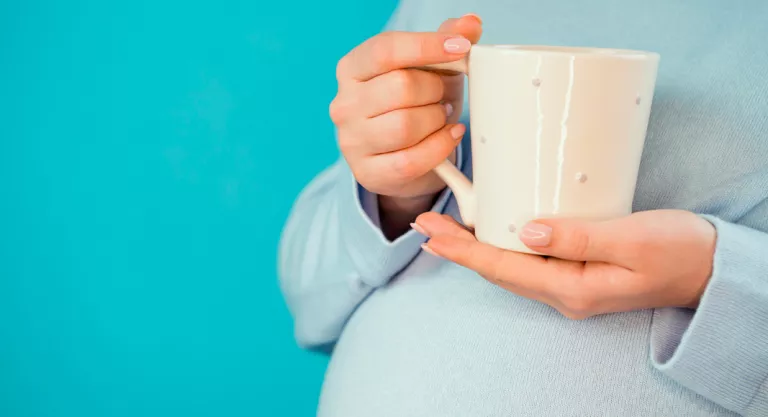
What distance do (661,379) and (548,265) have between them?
16 cm

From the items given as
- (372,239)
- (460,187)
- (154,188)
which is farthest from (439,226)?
(154,188)

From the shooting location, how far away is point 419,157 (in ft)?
1.77

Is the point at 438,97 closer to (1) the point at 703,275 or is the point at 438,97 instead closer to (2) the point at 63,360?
(1) the point at 703,275

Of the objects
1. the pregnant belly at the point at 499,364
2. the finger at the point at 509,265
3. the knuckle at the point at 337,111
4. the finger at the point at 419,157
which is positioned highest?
the knuckle at the point at 337,111

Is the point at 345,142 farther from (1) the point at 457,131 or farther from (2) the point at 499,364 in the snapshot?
(2) the point at 499,364

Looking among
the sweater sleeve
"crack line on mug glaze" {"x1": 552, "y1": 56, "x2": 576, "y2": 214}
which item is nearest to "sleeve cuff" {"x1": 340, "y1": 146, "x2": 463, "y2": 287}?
the sweater sleeve

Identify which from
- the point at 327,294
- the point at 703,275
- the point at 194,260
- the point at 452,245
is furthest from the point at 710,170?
the point at 194,260

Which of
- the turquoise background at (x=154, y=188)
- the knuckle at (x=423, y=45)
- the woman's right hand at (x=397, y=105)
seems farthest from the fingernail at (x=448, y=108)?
the turquoise background at (x=154, y=188)

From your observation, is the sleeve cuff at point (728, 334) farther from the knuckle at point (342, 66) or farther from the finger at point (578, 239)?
the knuckle at point (342, 66)

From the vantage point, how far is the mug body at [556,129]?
43 centimetres

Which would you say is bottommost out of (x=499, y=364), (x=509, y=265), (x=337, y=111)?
(x=499, y=364)

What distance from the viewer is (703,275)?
18.9 inches

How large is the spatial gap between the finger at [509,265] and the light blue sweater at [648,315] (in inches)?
3.8

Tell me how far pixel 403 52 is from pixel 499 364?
27 cm
